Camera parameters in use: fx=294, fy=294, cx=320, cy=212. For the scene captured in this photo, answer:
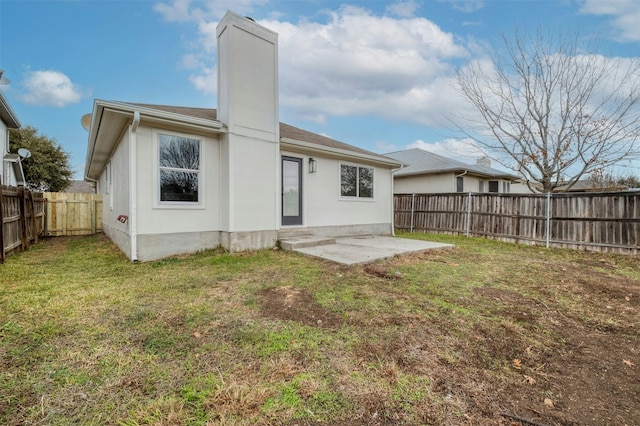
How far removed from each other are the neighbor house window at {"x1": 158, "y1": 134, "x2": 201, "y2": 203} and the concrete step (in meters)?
2.24

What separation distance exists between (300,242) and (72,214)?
10.1 m

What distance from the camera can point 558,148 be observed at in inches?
485

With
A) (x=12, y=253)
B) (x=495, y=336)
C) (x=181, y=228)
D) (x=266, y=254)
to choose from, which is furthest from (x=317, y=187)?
(x=12, y=253)

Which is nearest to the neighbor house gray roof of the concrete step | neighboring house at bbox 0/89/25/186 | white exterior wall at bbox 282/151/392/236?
white exterior wall at bbox 282/151/392/236

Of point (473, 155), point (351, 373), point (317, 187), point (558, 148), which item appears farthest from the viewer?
point (473, 155)

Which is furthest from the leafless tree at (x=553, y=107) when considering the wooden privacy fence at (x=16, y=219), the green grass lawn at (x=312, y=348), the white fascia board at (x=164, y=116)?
the wooden privacy fence at (x=16, y=219)

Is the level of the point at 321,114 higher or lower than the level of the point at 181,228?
higher

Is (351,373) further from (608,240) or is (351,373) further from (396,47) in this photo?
(396,47)

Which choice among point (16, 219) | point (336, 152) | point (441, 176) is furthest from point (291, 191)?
point (441, 176)

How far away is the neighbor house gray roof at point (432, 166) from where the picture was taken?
14594 mm

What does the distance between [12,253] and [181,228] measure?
397 cm

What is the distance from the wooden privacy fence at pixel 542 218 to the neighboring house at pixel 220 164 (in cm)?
612

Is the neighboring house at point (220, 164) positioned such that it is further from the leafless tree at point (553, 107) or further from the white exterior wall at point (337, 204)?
the leafless tree at point (553, 107)

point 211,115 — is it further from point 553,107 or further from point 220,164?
point 553,107
